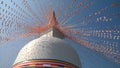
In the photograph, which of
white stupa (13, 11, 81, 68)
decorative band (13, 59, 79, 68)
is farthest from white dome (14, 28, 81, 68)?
decorative band (13, 59, 79, 68)

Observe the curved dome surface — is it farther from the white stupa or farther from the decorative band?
the decorative band

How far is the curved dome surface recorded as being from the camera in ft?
38.8

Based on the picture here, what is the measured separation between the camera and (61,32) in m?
16.5

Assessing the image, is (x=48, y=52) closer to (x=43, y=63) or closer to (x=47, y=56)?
(x=47, y=56)

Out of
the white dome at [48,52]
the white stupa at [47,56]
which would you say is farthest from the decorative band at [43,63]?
the white dome at [48,52]

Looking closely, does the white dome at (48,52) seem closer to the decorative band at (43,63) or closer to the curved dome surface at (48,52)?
the curved dome surface at (48,52)

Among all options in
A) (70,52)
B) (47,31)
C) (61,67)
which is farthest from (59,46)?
(47,31)

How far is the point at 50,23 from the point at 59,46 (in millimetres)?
4520

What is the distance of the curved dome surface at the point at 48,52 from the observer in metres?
11.8

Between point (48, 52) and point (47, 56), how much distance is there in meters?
0.28

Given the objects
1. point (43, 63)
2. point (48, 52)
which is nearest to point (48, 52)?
point (48, 52)

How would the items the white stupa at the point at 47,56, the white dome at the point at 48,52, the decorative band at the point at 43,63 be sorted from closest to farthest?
the decorative band at the point at 43,63, the white stupa at the point at 47,56, the white dome at the point at 48,52

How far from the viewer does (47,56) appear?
1170cm

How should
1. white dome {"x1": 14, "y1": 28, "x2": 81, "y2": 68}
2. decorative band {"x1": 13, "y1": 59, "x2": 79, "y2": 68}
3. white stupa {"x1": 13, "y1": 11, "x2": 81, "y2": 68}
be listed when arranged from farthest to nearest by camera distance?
white dome {"x1": 14, "y1": 28, "x2": 81, "y2": 68}
white stupa {"x1": 13, "y1": 11, "x2": 81, "y2": 68}
decorative band {"x1": 13, "y1": 59, "x2": 79, "y2": 68}
